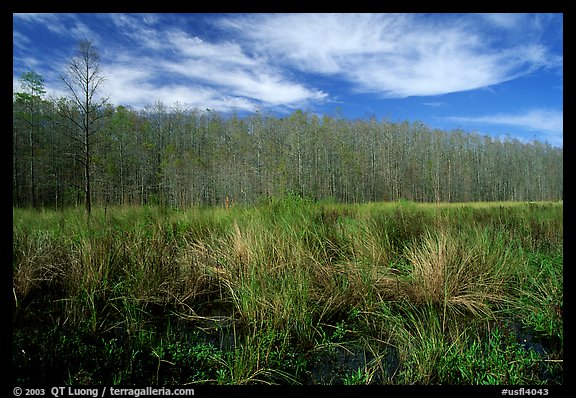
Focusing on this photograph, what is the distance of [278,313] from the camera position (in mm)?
2307

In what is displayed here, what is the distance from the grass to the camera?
1.84m

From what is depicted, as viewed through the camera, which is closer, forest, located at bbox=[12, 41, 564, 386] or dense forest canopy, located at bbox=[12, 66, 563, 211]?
forest, located at bbox=[12, 41, 564, 386]

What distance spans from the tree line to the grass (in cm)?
124

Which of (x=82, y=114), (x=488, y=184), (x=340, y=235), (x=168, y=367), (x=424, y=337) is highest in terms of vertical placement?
(x=82, y=114)

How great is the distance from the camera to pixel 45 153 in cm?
1164

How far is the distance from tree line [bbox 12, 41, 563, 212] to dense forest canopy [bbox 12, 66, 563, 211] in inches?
1.6

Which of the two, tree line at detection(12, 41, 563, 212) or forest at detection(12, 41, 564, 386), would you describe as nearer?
forest at detection(12, 41, 564, 386)

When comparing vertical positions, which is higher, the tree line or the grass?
the tree line

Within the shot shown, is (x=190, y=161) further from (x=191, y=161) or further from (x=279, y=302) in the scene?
(x=279, y=302)

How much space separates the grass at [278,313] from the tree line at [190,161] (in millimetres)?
1244

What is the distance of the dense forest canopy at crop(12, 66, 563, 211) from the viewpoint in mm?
7051

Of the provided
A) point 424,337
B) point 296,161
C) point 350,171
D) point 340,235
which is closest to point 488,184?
point 350,171
